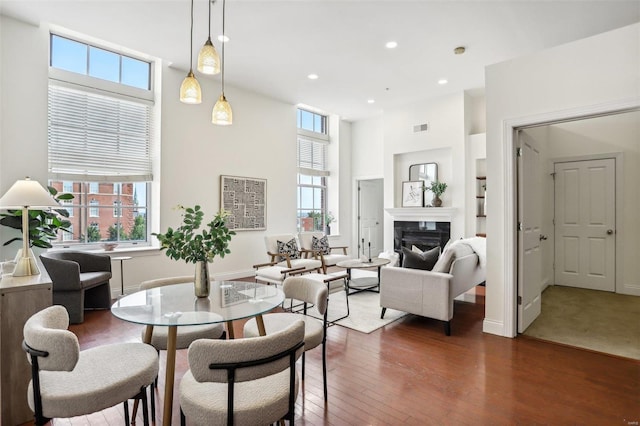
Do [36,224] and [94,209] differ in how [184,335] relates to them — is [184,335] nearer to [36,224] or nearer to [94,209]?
[36,224]

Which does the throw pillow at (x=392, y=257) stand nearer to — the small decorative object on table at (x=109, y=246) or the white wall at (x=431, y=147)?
the white wall at (x=431, y=147)

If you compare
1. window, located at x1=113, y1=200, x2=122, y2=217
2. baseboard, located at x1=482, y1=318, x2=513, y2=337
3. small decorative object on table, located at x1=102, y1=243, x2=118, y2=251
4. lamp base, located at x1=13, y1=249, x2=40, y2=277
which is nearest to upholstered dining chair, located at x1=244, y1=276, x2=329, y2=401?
lamp base, located at x1=13, y1=249, x2=40, y2=277

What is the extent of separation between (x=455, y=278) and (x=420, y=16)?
3064 mm

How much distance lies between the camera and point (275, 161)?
709cm

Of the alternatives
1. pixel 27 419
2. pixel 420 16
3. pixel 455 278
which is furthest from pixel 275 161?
pixel 27 419

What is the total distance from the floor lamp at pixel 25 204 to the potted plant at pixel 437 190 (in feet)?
20.4

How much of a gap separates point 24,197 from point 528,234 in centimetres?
456

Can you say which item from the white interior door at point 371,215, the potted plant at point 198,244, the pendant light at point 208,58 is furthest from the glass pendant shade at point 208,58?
the white interior door at point 371,215

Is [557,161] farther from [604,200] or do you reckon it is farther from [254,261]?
[254,261]

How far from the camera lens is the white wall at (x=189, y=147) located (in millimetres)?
4156

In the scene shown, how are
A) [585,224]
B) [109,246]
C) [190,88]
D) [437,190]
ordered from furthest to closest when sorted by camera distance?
[437,190] < [585,224] < [109,246] < [190,88]

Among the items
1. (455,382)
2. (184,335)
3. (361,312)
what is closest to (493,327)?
(455,382)

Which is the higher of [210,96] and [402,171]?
[210,96]

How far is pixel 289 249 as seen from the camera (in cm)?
596
